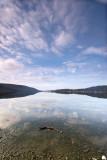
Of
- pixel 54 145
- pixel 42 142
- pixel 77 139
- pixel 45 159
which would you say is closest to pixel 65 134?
pixel 77 139

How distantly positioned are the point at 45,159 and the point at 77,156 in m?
2.38

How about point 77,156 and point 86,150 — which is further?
point 86,150

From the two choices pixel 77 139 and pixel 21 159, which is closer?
pixel 21 159

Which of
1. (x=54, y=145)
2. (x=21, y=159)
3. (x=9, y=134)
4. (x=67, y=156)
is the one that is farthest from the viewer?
(x=9, y=134)

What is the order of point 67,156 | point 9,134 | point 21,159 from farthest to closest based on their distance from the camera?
point 9,134, point 67,156, point 21,159

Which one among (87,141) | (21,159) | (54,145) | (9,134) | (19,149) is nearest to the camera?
(21,159)

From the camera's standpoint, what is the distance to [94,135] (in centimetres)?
830

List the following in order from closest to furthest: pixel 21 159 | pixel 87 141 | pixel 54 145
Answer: pixel 21 159
pixel 54 145
pixel 87 141

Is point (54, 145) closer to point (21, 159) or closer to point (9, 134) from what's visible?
point (21, 159)

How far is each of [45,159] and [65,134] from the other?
371 centimetres

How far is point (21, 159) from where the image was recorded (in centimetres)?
514

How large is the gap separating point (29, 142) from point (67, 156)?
11.5ft

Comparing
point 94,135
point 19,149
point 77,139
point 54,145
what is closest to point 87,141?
point 77,139

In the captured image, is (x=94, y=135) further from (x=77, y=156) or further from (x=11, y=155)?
(x=11, y=155)
